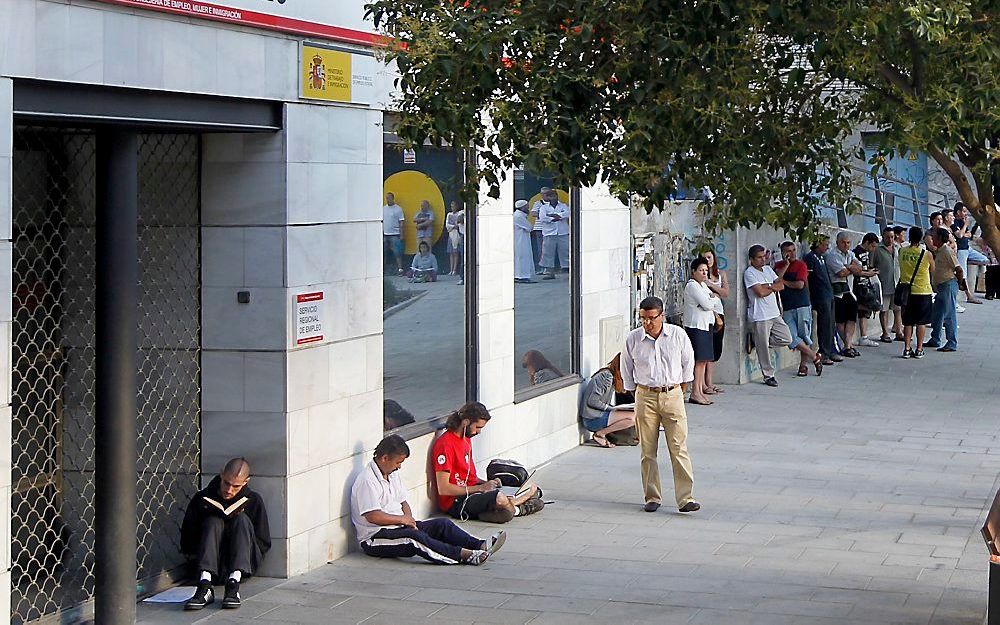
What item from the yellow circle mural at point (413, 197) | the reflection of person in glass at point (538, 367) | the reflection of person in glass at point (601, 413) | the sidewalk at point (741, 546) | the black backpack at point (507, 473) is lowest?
the sidewalk at point (741, 546)

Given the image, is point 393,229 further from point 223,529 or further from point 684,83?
point 684,83

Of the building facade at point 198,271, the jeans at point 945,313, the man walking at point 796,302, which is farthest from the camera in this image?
the jeans at point 945,313

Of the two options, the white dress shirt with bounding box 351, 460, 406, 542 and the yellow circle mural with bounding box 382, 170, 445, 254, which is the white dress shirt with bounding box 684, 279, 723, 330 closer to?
the yellow circle mural with bounding box 382, 170, 445, 254

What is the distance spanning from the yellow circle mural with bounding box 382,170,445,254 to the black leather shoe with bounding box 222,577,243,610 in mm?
3269

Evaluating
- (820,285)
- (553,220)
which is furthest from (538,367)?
(820,285)

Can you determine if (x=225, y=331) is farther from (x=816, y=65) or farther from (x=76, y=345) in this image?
(x=816, y=65)

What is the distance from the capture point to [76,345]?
903 cm

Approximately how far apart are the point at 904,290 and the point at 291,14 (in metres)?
14.6

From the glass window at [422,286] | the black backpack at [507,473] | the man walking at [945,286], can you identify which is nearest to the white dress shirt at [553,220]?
the glass window at [422,286]

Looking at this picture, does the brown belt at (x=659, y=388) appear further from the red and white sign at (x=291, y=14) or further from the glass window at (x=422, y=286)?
the red and white sign at (x=291, y=14)

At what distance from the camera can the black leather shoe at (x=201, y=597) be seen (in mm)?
8547

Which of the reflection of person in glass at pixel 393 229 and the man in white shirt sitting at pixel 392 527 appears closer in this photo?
the man in white shirt sitting at pixel 392 527

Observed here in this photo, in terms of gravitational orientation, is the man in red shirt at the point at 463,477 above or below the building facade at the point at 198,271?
below

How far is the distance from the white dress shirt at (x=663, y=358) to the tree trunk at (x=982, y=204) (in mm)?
3555
